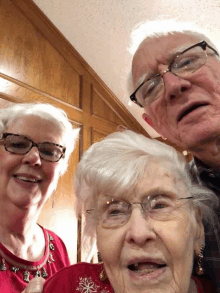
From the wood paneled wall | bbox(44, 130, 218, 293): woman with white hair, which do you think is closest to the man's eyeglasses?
bbox(44, 130, 218, 293): woman with white hair

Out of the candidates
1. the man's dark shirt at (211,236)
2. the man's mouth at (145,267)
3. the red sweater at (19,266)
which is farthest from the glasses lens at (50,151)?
the man's mouth at (145,267)

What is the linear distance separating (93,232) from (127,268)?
0.25 m

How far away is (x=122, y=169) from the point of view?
38.3 inches

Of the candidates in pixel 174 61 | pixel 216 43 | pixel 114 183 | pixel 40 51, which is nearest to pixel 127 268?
pixel 114 183

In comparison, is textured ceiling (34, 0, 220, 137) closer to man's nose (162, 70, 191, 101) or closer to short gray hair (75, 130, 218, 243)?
man's nose (162, 70, 191, 101)

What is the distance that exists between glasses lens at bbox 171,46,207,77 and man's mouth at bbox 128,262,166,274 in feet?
2.28

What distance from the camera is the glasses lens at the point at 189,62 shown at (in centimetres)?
118

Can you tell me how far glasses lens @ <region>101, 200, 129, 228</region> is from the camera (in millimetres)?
939

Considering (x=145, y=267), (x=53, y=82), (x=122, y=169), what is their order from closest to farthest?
1. (x=145, y=267)
2. (x=122, y=169)
3. (x=53, y=82)

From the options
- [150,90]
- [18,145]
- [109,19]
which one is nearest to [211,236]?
[150,90]

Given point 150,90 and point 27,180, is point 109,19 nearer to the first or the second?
point 150,90

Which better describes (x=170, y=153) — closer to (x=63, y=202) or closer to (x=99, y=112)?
(x=63, y=202)

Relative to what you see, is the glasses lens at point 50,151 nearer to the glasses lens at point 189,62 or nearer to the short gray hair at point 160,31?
the short gray hair at point 160,31

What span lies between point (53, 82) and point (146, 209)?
2414mm
